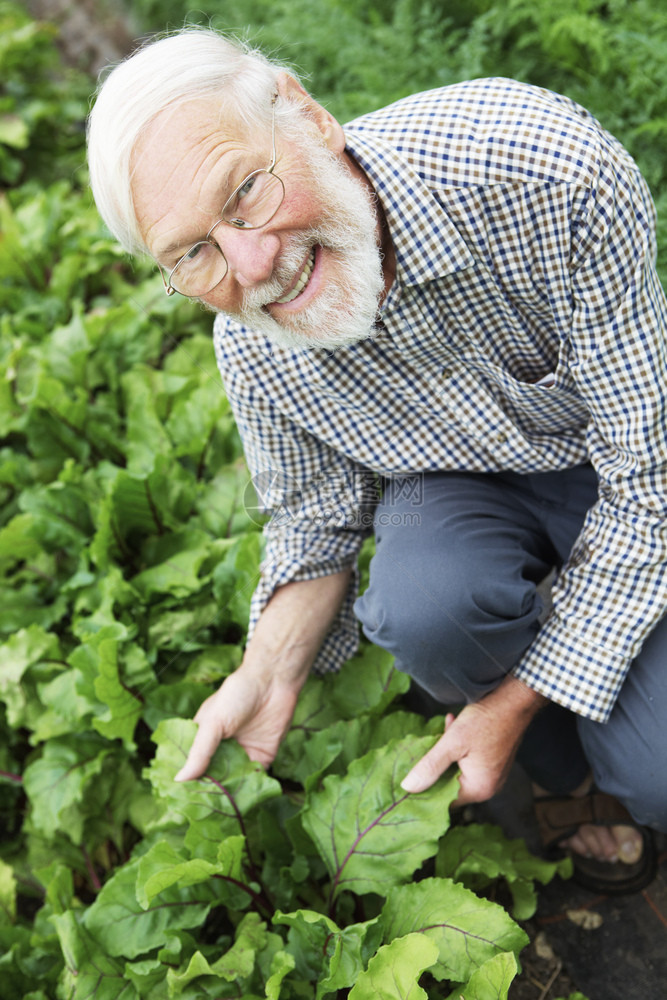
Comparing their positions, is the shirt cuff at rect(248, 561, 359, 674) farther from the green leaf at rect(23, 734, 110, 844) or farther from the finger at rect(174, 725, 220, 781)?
the green leaf at rect(23, 734, 110, 844)

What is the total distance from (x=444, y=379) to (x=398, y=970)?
3.34 feet

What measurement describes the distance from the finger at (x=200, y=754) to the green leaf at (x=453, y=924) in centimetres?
45

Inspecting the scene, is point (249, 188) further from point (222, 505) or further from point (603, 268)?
point (222, 505)

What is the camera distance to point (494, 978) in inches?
53.0

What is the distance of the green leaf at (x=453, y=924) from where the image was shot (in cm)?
147

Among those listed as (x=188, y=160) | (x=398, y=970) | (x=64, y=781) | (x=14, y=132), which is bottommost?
(x=64, y=781)

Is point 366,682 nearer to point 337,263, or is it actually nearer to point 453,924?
point 453,924

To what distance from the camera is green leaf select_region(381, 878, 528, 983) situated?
4.81ft

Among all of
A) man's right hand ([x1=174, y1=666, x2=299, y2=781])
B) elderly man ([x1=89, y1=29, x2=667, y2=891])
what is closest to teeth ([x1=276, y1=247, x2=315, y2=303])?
elderly man ([x1=89, y1=29, x2=667, y2=891])

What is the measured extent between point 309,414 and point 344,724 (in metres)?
0.67

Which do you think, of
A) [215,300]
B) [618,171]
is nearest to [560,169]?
[618,171]

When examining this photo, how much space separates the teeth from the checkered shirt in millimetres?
147

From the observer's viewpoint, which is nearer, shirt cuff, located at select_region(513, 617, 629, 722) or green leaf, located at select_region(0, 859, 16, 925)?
shirt cuff, located at select_region(513, 617, 629, 722)

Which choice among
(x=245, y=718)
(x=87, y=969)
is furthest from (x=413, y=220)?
(x=87, y=969)
